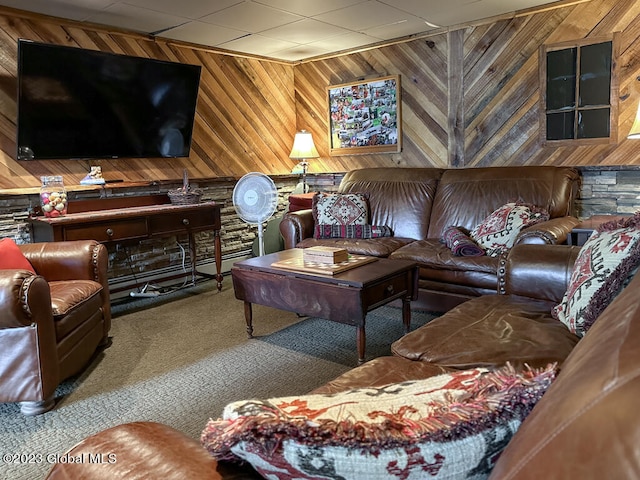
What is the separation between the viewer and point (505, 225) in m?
3.19

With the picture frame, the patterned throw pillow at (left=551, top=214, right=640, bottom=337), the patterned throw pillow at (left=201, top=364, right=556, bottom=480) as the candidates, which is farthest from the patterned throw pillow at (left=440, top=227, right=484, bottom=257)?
the patterned throw pillow at (left=201, top=364, right=556, bottom=480)

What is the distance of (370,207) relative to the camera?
4270 mm

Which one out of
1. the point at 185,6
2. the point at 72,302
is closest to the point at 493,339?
the point at 72,302

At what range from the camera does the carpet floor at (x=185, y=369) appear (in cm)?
210

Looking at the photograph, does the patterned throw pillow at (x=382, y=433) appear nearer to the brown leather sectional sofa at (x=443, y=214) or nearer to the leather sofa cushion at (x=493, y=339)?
the leather sofa cushion at (x=493, y=339)

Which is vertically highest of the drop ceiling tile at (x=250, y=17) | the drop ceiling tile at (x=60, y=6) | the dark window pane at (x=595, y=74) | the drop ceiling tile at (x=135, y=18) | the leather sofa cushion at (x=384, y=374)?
the drop ceiling tile at (x=250, y=17)

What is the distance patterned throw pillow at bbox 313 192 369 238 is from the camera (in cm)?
405

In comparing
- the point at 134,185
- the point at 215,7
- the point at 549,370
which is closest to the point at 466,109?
the point at 215,7

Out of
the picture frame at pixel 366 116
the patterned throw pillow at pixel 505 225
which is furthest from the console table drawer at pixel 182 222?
the patterned throw pillow at pixel 505 225

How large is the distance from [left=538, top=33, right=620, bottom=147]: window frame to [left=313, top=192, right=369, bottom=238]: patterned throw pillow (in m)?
1.62

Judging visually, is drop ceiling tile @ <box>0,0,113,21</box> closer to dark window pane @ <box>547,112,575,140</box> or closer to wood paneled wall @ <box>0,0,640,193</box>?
wood paneled wall @ <box>0,0,640,193</box>

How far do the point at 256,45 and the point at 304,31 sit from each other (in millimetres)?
635

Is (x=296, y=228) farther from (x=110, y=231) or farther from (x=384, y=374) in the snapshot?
(x=384, y=374)

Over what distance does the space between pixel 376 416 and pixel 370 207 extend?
3.64 metres
